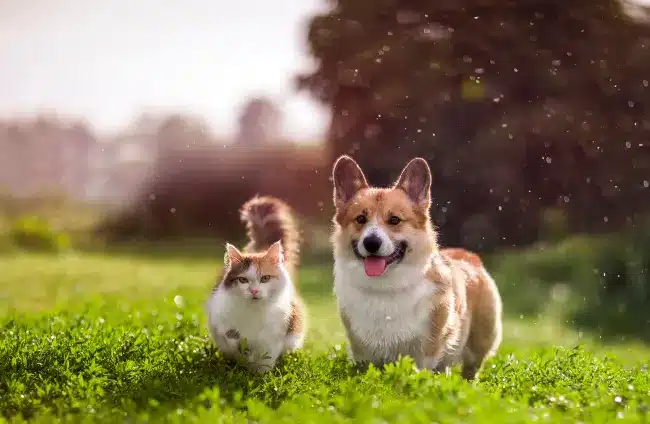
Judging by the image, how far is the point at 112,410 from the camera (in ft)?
19.3

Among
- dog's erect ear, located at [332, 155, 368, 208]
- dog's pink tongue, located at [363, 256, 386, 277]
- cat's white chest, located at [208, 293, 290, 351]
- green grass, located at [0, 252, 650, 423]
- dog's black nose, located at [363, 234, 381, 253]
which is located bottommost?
green grass, located at [0, 252, 650, 423]

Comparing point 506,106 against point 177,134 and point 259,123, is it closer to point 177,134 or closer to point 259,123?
point 259,123

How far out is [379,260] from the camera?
592 centimetres

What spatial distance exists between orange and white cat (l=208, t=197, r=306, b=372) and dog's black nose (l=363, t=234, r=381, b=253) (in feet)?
3.42

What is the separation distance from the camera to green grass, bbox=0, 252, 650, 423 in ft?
18.2

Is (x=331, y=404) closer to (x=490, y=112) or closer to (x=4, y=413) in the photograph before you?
(x=4, y=413)

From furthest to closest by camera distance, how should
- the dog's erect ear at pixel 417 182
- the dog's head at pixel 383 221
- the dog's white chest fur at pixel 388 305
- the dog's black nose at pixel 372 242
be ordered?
the dog's erect ear at pixel 417 182
the dog's white chest fur at pixel 388 305
the dog's head at pixel 383 221
the dog's black nose at pixel 372 242

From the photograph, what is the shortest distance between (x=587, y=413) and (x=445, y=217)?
8651 millimetres

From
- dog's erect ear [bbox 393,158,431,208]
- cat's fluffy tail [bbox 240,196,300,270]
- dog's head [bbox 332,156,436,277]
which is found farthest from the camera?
cat's fluffy tail [bbox 240,196,300,270]

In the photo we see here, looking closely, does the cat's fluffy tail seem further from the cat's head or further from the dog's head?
the dog's head

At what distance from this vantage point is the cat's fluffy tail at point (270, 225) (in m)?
7.30

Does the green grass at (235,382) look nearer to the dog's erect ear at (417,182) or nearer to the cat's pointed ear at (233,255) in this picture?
the cat's pointed ear at (233,255)

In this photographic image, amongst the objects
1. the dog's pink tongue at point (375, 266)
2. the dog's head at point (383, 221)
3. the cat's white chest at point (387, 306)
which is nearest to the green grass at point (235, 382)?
the cat's white chest at point (387, 306)

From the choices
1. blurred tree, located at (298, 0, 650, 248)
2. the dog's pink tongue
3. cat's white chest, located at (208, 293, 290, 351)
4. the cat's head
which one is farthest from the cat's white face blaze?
blurred tree, located at (298, 0, 650, 248)
